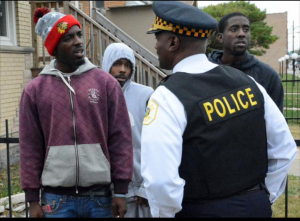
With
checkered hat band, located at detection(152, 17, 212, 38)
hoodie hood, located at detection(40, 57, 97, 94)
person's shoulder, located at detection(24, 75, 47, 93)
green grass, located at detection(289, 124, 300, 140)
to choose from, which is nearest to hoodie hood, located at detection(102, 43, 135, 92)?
hoodie hood, located at detection(40, 57, 97, 94)

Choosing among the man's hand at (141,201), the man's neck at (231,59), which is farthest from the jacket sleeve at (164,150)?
the man's neck at (231,59)

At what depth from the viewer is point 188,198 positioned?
74.6 inches

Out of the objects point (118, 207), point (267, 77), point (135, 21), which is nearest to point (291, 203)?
point (267, 77)

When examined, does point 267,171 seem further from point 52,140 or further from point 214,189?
point 52,140

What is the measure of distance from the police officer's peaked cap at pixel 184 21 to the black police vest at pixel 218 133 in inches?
8.0

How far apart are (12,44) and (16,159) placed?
226cm

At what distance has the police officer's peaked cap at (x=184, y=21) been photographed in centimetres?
189

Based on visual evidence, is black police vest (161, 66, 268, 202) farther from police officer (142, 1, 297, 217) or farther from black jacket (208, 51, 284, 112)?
black jacket (208, 51, 284, 112)

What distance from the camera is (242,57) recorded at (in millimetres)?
3303

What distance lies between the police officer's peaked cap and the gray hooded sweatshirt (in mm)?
1003

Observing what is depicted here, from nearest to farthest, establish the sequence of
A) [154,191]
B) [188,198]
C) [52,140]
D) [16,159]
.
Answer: [154,191], [188,198], [52,140], [16,159]

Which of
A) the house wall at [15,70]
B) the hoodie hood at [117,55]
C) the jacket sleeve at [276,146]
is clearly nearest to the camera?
the jacket sleeve at [276,146]

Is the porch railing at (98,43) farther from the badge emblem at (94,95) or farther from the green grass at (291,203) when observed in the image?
the badge emblem at (94,95)

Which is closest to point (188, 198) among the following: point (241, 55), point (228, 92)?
point (228, 92)
